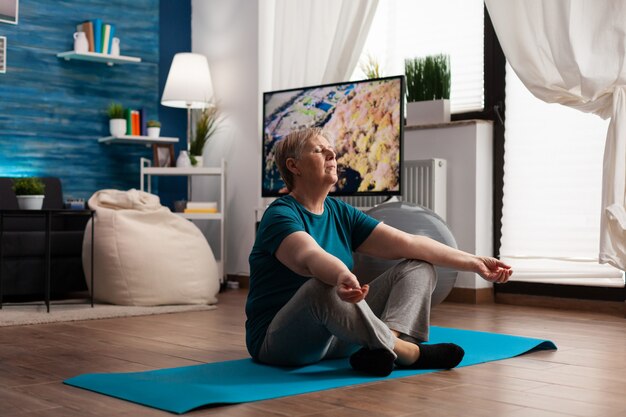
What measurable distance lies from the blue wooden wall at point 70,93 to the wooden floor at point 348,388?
2229 mm

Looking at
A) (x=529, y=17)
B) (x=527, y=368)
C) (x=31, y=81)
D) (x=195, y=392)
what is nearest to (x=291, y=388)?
(x=195, y=392)

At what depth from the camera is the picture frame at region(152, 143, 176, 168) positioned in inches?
231

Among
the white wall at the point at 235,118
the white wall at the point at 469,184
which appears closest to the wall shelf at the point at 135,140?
the white wall at the point at 235,118

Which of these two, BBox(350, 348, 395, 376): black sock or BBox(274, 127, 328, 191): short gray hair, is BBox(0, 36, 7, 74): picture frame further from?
BBox(350, 348, 395, 376): black sock

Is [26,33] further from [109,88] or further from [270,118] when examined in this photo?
[270,118]

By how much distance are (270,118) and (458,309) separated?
1.62 m

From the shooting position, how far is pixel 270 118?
4.99 meters

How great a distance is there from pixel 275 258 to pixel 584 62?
7.86ft

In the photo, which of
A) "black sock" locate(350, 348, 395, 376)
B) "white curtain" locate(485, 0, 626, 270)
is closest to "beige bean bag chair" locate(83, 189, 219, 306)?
"white curtain" locate(485, 0, 626, 270)

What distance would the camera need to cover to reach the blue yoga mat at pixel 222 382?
6.50 feet

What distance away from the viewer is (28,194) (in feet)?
13.2

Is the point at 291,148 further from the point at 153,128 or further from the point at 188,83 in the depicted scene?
the point at 153,128

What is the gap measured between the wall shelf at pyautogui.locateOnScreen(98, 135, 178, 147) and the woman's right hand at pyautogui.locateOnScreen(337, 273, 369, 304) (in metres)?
4.10

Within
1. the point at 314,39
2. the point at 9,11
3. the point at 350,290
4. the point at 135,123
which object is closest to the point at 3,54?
the point at 9,11
